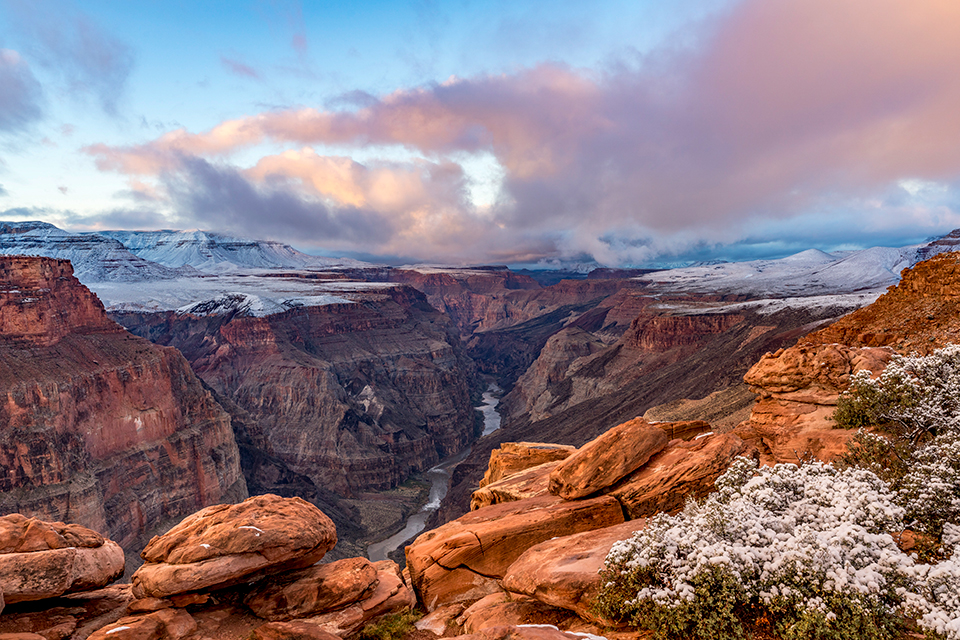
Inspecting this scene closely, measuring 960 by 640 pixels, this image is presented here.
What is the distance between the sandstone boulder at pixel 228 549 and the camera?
1481 centimetres

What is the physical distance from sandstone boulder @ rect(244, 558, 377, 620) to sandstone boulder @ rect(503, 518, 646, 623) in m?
5.62

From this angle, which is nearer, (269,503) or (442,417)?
(269,503)

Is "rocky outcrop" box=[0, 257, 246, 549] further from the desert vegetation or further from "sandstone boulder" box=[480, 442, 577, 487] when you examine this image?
the desert vegetation

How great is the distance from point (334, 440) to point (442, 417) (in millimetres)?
47650

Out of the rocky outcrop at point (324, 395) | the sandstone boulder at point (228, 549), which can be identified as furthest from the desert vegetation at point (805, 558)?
the rocky outcrop at point (324, 395)

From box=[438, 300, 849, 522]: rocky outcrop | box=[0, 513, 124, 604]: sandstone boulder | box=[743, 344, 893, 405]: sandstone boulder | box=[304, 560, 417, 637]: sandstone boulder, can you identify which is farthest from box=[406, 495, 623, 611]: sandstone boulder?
box=[438, 300, 849, 522]: rocky outcrop

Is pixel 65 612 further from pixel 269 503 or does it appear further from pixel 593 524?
pixel 593 524

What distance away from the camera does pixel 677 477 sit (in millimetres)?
17797

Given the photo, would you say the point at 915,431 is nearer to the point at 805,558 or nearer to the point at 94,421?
the point at 805,558

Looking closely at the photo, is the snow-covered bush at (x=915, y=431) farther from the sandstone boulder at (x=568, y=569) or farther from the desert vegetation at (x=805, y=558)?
the sandstone boulder at (x=568, y=569)

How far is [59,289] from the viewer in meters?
79.4

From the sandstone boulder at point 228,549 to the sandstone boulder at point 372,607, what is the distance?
238cm

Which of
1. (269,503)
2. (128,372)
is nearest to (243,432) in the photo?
(128,372)

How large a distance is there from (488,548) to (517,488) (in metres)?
6.76
